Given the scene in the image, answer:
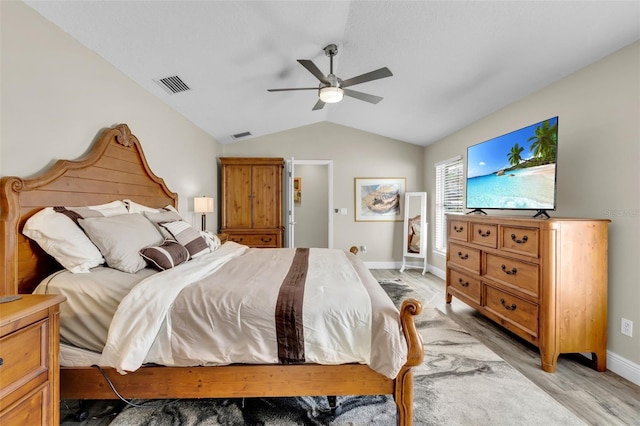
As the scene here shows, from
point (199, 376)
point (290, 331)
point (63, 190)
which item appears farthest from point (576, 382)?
point (63, 190)

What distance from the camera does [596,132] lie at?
2.21 meters

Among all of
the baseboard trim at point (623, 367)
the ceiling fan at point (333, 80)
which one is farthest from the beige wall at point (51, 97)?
the baseboard trim at point (623, 367)

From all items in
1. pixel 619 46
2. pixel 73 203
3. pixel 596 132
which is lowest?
pixel 73 203

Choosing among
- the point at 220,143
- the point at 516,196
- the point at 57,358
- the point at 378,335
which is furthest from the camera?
the point at 220,143

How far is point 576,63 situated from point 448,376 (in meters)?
2.68

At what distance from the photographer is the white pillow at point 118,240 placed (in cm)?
175

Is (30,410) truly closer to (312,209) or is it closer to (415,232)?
(415,232)

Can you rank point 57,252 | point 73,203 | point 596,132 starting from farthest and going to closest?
1. point 596,132
2. point 73,203
3. point 57,252

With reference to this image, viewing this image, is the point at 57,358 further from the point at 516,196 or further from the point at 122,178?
the point at 516,196

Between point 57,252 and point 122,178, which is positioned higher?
point 122,178

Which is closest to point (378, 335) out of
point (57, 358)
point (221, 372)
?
point (221, 372)

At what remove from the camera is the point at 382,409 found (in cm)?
167

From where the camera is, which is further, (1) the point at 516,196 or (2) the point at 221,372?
(1) the point at 516,196

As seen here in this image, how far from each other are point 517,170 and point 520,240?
725 millimetres
